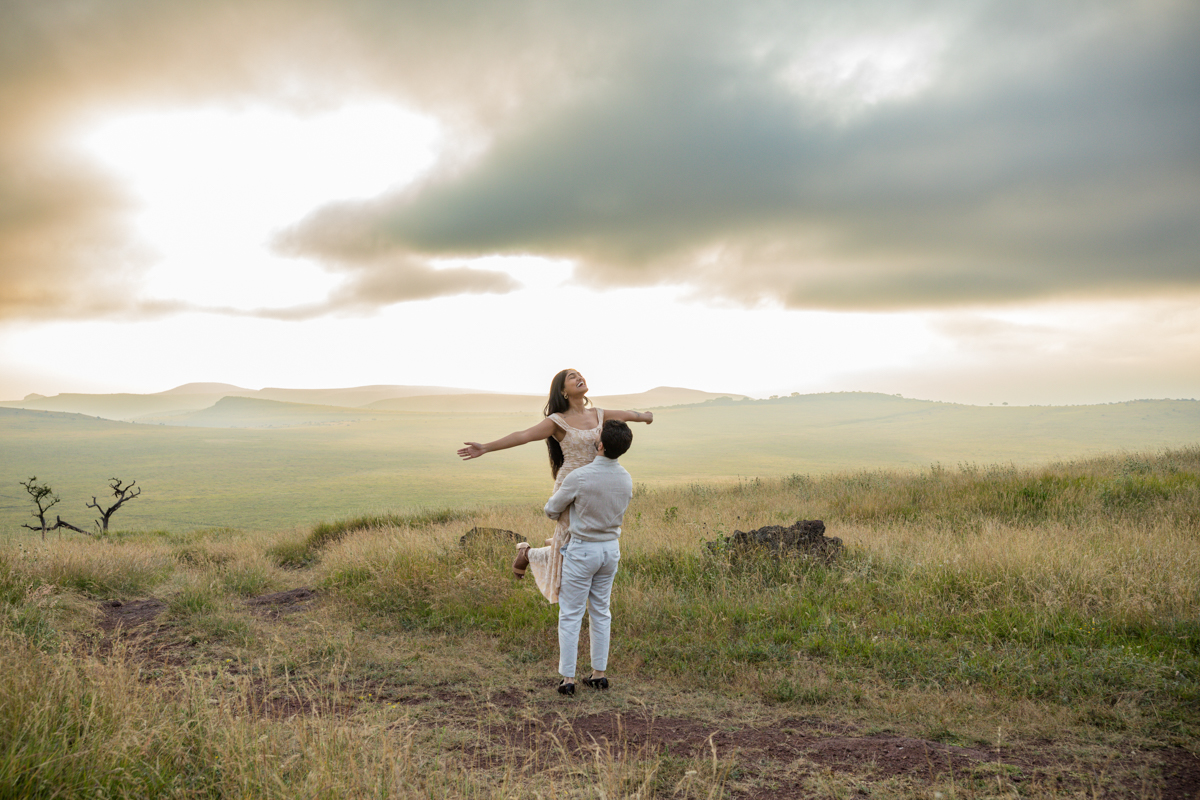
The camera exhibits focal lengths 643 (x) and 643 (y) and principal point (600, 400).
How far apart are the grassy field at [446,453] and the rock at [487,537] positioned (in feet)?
28.4

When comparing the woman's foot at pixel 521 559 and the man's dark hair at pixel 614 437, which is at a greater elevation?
the man's dark hair at pixel 614 437

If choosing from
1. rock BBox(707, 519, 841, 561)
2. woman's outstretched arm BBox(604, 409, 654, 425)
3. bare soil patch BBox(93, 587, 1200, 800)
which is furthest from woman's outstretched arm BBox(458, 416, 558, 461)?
rock BBox(707, 519, 841, 561)

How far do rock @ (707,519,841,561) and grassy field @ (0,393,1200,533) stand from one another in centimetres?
1227

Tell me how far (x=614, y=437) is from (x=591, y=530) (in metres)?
0.85

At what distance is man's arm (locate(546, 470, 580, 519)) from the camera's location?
18.3 feet

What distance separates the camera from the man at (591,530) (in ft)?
18.2

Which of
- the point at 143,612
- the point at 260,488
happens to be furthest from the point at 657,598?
the point at 260,488

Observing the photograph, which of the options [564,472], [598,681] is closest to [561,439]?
[564,472]

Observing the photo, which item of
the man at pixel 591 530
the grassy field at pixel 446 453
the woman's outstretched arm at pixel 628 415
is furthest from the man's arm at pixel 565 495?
the grassy field at pixel 446 453

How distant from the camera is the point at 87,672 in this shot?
4441 mm

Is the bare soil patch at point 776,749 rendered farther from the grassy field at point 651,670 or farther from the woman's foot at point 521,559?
the woman's foot at point 521,559

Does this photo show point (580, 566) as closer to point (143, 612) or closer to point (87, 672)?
point (87, 672)

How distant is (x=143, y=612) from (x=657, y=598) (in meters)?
7.27

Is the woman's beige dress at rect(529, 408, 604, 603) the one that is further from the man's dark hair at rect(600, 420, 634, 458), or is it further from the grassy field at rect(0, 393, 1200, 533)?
the grassy field at rect(0, 393, 1200, 533)
